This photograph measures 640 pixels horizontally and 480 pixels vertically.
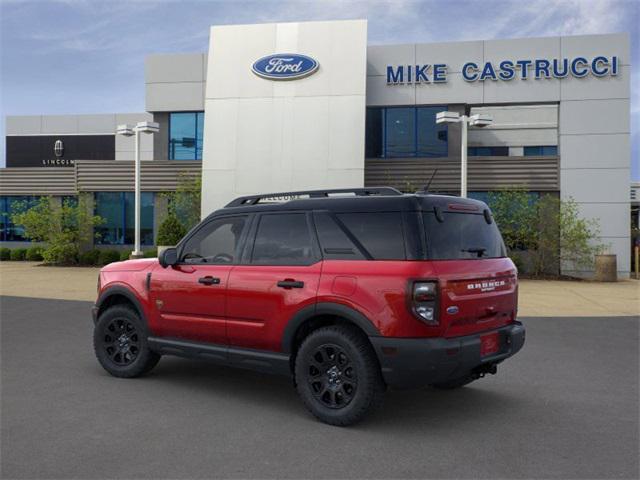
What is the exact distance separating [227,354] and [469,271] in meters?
2.34

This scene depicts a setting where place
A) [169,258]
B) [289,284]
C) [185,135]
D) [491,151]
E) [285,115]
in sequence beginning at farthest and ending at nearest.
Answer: [491,151] → [185,135] → [285,115] → [169,258] → [289,284]

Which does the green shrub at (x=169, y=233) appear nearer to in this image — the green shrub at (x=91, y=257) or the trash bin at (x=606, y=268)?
the green shrub at (x=91, y=257)

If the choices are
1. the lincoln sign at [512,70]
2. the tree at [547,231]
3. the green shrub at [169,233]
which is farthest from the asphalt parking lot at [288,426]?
the lincoln sign at [512,70]

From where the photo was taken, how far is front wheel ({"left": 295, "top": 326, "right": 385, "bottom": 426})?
14.9 ft

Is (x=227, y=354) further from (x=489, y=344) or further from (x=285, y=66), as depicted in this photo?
(x=285, y=66)

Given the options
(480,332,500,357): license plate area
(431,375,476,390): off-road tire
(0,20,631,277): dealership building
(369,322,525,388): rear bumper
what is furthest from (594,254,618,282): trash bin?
(369,322,525,388): rear bumper

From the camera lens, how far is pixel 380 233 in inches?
184

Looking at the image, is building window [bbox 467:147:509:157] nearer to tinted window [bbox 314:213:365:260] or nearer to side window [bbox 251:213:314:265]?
side window [bbox 251:213:314:265]

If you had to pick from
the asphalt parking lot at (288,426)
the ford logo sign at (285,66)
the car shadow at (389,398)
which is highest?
the ford logo sign at (285,66)

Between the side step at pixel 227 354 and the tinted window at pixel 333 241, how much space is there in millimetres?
993

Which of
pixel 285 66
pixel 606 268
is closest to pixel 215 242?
pixel 285 66

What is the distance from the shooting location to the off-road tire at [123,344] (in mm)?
6137

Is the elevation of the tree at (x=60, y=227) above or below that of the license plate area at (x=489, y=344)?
above

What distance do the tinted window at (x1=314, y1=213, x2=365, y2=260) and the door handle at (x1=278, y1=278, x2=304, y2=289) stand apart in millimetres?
321
